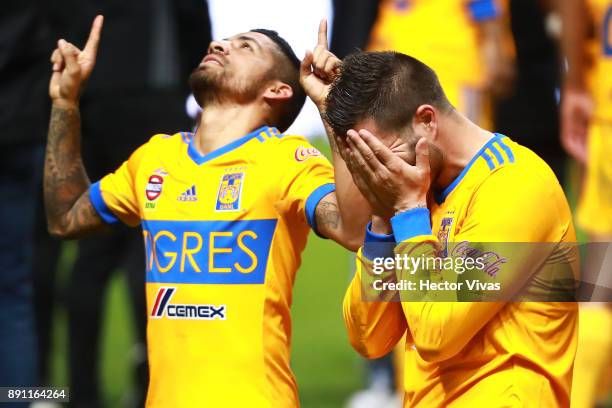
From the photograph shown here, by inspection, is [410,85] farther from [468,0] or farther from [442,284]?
[468,0]

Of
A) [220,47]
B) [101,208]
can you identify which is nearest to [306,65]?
[220,47]

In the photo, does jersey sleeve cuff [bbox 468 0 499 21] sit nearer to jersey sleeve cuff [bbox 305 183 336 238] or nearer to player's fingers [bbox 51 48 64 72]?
player's fingers [bbox 51 48 64 72]

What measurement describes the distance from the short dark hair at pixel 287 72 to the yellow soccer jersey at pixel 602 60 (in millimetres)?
1950

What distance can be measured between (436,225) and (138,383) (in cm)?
258

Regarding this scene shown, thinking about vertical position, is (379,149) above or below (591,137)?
above

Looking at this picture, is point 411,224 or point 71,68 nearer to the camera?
point 411,224

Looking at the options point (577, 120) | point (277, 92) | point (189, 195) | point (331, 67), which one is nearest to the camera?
point (331, 67)

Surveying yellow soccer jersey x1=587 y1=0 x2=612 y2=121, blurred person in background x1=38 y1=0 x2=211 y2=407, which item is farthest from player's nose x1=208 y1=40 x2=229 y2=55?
yellow soccer jersey x1=587 y1=0 x2=612 y2=121

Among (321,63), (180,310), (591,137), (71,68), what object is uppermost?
(321,63)

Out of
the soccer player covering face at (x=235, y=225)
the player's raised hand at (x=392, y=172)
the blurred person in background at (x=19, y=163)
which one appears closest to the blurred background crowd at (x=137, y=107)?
the blurred person in background at (x=19, y=163)

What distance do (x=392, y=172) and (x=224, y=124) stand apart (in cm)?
80

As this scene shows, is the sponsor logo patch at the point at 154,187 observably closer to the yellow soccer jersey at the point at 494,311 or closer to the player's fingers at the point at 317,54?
the player's fingers at the point at 317,54

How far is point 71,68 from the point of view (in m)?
4.02

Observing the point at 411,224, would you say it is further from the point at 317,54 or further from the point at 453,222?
the point at 317,54
